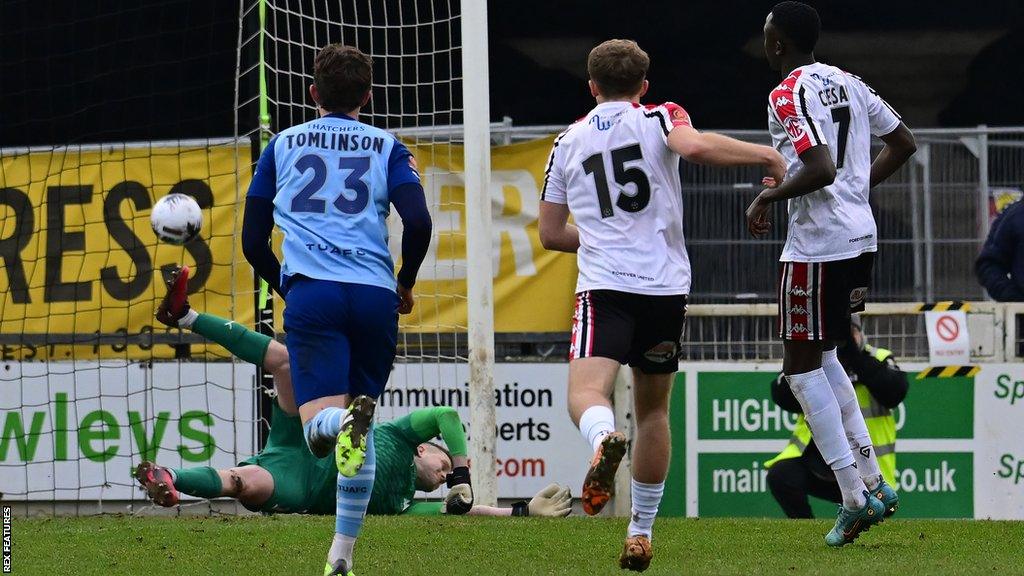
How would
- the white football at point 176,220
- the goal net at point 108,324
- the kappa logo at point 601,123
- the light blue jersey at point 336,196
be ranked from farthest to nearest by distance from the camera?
the goal net at point 108,324, the white football at point 176,220, the kappa logo at point 601,123, the light blue jersey at point 336,196

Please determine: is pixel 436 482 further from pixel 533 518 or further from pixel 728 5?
pixel 728 5

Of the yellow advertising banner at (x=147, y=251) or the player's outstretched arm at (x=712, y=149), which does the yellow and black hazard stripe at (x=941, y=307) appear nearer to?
the yellow advertising banner at (x=147, y=251)

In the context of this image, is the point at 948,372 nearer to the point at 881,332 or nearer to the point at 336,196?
the point at 881,332

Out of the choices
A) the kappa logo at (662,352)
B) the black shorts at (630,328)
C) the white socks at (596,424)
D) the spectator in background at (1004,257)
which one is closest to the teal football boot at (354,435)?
the white socks at (596,424)

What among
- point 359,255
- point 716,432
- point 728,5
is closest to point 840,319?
point 359,255

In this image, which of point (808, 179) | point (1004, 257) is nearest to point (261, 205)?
point (808, 179)

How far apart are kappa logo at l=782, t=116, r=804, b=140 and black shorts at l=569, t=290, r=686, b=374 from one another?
943mm

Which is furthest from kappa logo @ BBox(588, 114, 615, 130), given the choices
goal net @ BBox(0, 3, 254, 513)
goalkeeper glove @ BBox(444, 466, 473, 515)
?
goal net @ BBox(0, 3, 254, 513)

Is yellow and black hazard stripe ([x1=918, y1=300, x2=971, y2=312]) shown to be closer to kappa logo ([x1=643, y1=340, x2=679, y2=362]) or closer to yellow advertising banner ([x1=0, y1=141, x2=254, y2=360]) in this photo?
yellow advertising banner ([x1=0, y1=141, x2=254, y2=360])

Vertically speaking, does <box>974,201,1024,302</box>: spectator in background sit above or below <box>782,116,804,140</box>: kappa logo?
below

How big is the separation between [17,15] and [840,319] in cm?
1023

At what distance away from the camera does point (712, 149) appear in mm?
5719

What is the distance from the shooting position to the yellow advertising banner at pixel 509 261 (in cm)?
1089

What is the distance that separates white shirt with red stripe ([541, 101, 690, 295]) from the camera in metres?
5.82
